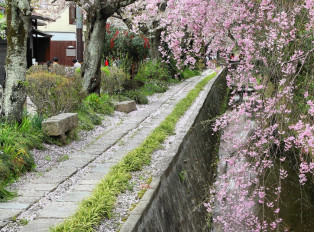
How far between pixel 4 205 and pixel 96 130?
199 inches

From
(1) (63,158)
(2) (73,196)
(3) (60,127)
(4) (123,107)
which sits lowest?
(4) (123,107)

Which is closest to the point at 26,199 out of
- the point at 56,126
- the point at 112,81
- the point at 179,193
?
the point at 56,126

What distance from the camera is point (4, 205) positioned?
5086 millimetres

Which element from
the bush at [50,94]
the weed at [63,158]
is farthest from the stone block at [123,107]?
the weed at [63,158]

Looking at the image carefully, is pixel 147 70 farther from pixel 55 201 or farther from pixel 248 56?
pixel 55 201

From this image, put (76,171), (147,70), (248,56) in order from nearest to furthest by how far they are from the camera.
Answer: (76,171) → (248,56) → (147,70)

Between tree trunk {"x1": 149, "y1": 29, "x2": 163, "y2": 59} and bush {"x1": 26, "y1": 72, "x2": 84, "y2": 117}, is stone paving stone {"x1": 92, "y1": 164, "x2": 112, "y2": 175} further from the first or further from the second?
tree trunk {"x1": 149, "y1": 29, "x2": 163, "y2": 59}

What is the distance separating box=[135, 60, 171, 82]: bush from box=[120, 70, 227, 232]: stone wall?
7.73 meters

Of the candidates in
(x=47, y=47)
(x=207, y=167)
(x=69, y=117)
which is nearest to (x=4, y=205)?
(x=69, y=117)

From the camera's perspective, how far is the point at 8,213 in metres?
4.82

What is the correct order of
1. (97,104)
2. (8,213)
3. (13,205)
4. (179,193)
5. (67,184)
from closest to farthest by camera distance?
(8,213)
(13,205)
(67,184)
(179,193)
(97,104)

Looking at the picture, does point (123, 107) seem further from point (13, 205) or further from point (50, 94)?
point (13, 205)

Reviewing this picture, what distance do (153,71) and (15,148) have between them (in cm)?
1448

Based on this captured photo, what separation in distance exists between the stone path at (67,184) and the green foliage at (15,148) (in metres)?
0.31
